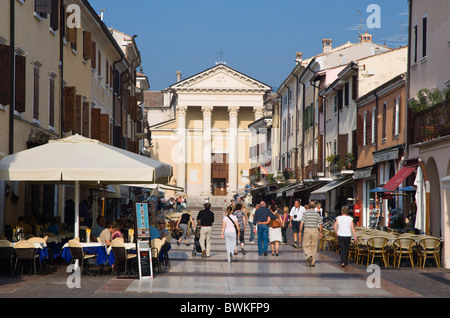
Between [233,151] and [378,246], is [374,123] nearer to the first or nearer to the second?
[378,246]

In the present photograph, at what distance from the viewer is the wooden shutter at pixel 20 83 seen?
19844mm

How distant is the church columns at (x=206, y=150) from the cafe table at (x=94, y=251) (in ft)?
244

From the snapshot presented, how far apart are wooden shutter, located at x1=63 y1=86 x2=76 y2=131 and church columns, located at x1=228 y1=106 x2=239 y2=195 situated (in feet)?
219

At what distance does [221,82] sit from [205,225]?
72257 mm

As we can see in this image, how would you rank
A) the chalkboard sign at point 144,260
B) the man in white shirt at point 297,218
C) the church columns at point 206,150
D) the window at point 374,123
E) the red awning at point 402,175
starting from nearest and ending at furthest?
the chalkboard sign at point 144,260
the red awning at point 402,175
the man in white shirt at point 297,218
the window at point 374,123
the church columns at point 206,150

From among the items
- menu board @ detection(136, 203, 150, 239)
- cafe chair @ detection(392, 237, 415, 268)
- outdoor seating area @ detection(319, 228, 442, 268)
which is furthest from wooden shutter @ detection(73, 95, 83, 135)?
cafe chair @ detection(392, 237, 415, 268)

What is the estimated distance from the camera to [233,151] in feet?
309

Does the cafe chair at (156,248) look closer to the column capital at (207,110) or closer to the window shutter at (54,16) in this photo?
the window shutter at (54,16)

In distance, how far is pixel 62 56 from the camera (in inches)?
1019

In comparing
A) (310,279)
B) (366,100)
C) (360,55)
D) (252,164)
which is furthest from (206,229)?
(252,164)

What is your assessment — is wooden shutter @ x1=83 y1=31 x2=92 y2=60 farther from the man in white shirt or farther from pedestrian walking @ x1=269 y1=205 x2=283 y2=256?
pedestrian walking @ x1=269 y1=205 x2=283 y2=256

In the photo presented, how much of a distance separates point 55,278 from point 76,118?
12.1m

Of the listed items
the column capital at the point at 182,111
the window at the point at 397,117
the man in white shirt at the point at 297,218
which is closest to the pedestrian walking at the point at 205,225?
the man in white shirt at the point at 297,218

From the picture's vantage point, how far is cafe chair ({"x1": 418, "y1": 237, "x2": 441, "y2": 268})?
63.4 ft
